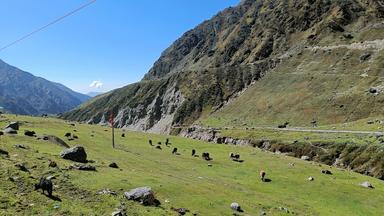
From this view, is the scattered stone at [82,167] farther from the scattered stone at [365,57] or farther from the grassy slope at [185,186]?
the scattered stone at [365,57]

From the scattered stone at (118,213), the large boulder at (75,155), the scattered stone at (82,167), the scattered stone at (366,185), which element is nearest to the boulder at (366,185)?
the scattered stone at (366,185)

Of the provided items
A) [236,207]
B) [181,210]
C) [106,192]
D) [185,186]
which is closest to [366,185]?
[236,207]

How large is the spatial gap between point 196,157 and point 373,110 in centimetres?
7300

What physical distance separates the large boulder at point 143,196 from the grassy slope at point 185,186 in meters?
0.85

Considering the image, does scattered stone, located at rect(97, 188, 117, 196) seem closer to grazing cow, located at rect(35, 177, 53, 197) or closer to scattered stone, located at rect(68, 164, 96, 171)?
grazing cow, located at rect(35, 177, 53, 197)

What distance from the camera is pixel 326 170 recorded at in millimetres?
63375

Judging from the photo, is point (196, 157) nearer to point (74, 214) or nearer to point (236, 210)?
point (236, 210)

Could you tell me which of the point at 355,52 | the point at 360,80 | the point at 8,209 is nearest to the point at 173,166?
the point at 8,209

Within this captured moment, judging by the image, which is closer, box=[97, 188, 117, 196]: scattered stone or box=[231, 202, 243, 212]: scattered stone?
box=[97, 188, 117, 196]: scattered stone

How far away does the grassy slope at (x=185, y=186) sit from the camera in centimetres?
3222

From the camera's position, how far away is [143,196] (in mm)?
34188

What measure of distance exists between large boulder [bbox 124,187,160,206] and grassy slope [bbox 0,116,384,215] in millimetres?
853

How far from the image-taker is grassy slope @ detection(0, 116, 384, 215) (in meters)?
32.2

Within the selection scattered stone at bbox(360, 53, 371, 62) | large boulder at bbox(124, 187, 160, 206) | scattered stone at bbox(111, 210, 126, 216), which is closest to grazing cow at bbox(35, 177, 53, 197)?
scattered stone at bbox(111, 210, 126, 216)
